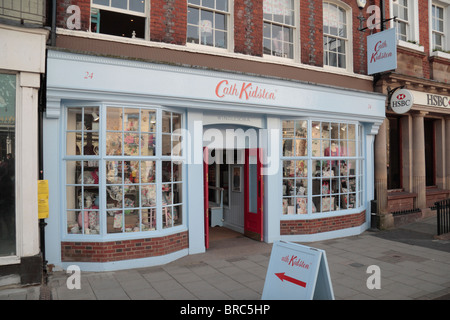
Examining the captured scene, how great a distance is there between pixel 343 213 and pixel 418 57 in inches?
242

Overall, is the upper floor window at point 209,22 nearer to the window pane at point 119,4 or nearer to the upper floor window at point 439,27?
the window pane at point 119,4

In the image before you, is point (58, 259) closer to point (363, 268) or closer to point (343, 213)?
point (363, 268)

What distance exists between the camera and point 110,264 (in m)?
6.43

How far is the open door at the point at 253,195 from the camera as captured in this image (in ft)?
28.2

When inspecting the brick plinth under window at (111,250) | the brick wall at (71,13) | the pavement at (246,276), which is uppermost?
the brick wall at (71,13)

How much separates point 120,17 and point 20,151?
3.43m

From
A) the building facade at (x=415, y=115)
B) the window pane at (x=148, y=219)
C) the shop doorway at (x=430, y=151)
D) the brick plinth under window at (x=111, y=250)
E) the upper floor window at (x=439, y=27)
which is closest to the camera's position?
the brick plinth under window at (x=111, y=250)

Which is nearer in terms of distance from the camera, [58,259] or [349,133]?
[58,259]

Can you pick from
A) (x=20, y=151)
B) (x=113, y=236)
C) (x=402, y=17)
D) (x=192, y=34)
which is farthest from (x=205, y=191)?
(x=402, y=17)

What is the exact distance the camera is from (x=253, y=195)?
8.99 metres

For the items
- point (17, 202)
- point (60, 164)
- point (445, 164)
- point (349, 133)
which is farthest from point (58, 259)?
point (445, 164)

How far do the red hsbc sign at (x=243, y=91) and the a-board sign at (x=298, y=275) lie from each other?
3.92 m

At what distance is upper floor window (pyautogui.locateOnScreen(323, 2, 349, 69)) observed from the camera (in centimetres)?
988

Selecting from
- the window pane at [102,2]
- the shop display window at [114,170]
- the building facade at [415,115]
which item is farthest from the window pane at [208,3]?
the building facade at [415,115]
